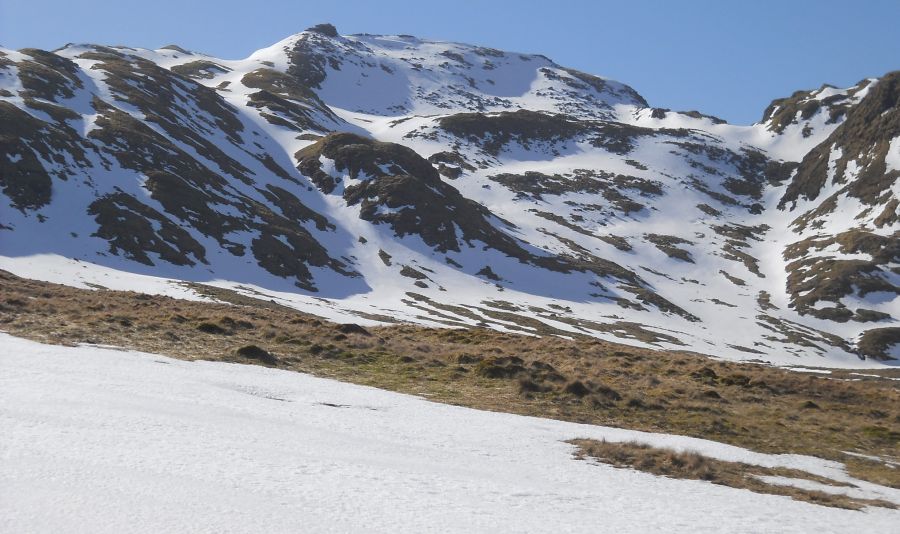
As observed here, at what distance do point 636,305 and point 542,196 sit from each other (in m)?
73.3

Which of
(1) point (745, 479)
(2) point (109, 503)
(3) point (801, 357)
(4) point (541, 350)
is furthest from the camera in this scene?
(3) point (801, 357)

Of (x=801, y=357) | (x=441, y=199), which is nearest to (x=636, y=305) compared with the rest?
(x=801, y=357)

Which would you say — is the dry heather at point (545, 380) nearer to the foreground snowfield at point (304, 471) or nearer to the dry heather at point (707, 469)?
the dry heather at point (707, 469)

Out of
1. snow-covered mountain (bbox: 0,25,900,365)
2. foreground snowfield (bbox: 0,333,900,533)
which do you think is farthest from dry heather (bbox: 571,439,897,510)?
snow-covered mountain (bbox: 0,25,900,365)

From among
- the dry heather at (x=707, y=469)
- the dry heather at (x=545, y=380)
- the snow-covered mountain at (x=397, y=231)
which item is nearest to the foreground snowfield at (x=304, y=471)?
the dry heather at (x=707, y=469)

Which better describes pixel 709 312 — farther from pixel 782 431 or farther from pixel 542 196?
pixel 782 431

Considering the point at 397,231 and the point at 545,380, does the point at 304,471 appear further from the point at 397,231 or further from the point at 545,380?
the point at 397,231

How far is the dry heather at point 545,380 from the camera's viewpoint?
22891 mm

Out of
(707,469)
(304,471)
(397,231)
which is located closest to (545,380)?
(707,469)

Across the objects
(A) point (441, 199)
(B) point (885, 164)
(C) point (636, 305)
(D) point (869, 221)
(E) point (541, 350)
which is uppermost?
(B) point (885, 164)

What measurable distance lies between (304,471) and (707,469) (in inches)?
404

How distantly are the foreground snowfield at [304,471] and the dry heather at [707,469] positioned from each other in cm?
70

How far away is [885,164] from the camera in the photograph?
185000mm

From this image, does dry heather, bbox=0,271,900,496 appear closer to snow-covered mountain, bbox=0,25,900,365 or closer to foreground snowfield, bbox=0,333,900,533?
foreground snowfield, bbox=0,333,900,533
